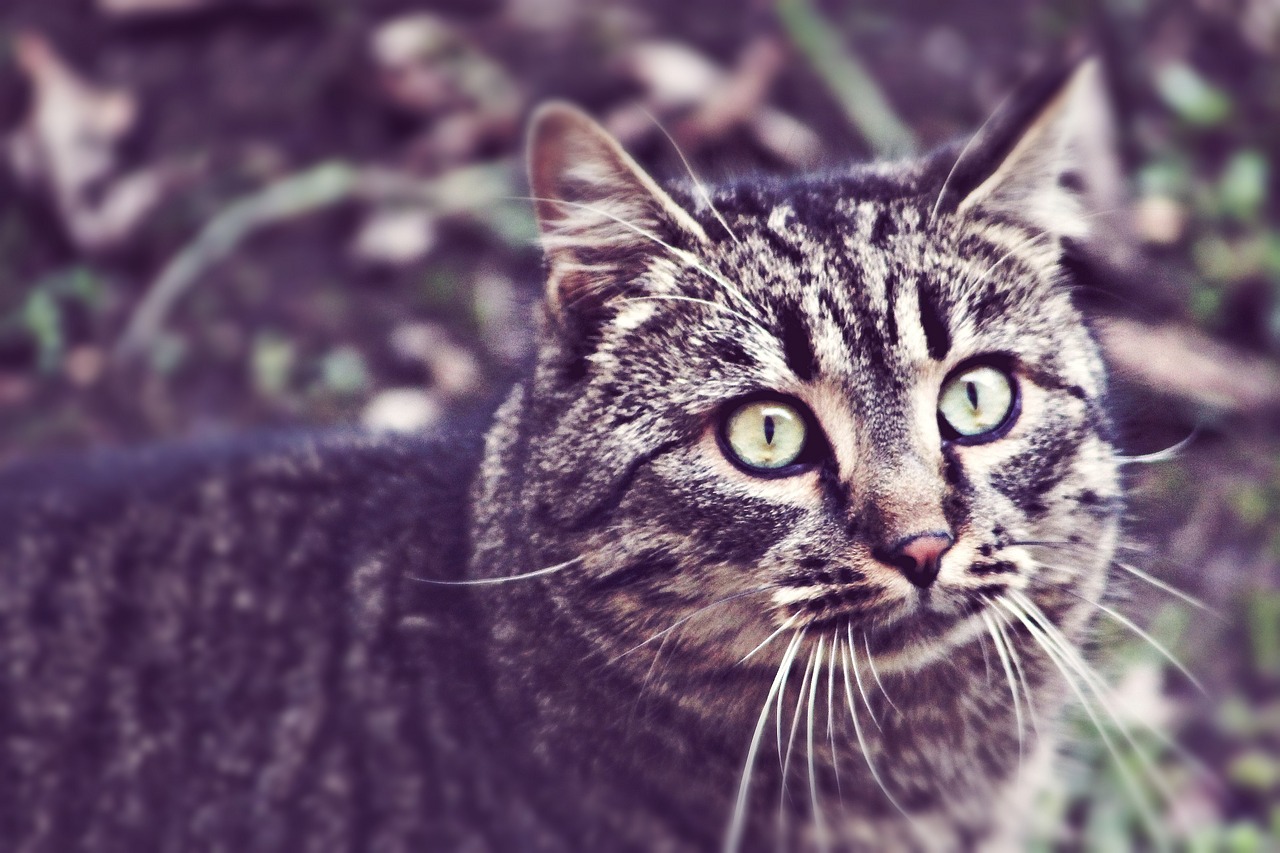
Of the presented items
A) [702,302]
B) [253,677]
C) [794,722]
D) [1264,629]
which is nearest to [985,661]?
[794,722]

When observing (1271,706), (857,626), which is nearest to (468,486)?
(857,626)

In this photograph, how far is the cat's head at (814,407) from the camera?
5.84ft

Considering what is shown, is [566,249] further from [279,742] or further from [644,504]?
[279,742]

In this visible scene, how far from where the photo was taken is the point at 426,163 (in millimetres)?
4227

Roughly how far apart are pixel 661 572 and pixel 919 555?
1.30 feet

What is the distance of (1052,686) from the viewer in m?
2.19

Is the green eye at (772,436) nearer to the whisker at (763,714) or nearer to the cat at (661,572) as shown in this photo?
the cat at (661,572)

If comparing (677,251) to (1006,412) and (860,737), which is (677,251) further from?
→ (860,737)

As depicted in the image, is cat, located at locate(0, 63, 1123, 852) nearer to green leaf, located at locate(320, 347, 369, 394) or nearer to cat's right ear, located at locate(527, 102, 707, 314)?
cat's right ear, located at locate(527, 102, 707, 314)

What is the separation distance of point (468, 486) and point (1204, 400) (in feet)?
7.26

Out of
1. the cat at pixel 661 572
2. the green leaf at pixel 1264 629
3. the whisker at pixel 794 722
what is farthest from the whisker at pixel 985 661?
the green leaf at pixel 1264 629

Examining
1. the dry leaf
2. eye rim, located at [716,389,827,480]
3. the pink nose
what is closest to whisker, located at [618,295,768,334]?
eye rim, located at [716,389,827,480]

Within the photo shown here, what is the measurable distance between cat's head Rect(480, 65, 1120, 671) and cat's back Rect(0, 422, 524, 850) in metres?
0.25

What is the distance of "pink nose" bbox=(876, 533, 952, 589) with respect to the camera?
67.0 inches
